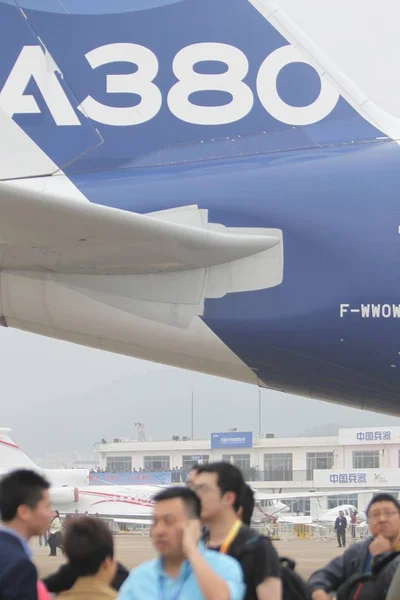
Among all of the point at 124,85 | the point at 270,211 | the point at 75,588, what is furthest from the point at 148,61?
the point at 75,588

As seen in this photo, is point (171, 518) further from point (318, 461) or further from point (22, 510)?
point (318, 461)

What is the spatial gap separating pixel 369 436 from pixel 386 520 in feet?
261

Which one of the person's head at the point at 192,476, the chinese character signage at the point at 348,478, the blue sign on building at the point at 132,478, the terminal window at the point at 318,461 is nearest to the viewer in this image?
the person's head at the point at 192,476

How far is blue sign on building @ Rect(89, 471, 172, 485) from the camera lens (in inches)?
3258

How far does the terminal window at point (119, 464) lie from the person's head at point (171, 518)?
97.7 m

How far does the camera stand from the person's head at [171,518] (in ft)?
10.3

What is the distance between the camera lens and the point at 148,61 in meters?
7.80

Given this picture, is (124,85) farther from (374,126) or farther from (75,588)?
(75,588)

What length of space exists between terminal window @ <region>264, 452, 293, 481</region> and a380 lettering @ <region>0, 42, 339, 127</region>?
8041cm

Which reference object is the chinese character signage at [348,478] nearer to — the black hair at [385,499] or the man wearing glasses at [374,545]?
the man wearing glasses at [374,545]

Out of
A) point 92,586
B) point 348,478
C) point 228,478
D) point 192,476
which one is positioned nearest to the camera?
point 92,586

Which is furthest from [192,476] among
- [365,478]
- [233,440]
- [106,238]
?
[233,440]

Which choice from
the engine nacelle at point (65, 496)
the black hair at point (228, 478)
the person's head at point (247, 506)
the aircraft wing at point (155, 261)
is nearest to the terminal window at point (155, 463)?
the engine nacelle at point (65, 496)

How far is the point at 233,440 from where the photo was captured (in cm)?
9038
